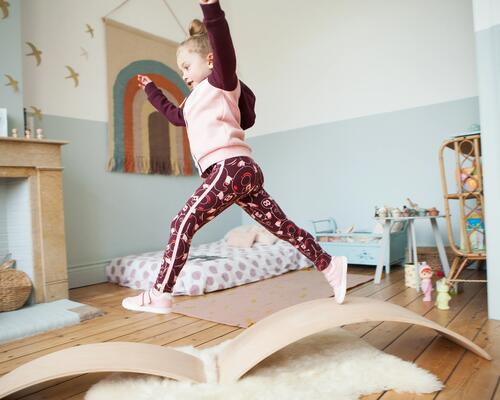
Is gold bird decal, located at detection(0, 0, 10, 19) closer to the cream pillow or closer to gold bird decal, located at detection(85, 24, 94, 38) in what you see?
gold bird decal, located at detection(85, 24, 94, 38)

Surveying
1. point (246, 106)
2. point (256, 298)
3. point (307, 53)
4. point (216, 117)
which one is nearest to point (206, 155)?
point (216, 117)

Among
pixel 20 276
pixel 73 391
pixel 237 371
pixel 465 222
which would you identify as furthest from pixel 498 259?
pixel 20 276

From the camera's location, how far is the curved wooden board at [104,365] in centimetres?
117

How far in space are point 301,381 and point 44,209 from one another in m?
2.14

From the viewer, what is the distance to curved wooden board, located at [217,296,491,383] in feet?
4.18

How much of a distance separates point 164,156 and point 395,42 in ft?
8.29

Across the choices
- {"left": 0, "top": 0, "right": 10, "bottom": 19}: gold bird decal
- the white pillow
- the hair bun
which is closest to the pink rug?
the white pillow

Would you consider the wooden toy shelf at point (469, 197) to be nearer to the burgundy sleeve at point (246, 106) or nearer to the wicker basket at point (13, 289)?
the burgundy sleeve at point (246, 106)

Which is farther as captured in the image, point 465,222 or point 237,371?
point 465,222

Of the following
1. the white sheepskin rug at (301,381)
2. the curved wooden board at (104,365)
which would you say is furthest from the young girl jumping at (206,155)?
the white sheepskin rug at (301,381)

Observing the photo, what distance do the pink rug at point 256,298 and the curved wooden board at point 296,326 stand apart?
1.95 feet

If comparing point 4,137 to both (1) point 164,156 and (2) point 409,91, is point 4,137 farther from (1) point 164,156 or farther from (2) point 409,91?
(2) point 409,91

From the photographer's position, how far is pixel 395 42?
11.9ft

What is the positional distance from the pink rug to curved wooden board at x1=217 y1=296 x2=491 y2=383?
595 mm
